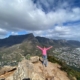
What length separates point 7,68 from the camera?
33656mm

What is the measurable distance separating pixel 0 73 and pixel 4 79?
5.33 meters

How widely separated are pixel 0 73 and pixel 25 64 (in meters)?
9.46

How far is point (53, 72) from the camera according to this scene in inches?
1212

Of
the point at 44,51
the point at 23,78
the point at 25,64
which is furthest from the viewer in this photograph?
the point at 44,51

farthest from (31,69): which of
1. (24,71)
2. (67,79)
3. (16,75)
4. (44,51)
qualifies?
(67,79)

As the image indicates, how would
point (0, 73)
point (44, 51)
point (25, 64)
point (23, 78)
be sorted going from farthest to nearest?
point (0, 73)
point (44, 51)
point (25, 64)
point (23, 78)

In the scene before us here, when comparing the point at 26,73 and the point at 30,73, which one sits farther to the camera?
the point at 30,73

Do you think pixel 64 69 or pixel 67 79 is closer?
pixel 67 79

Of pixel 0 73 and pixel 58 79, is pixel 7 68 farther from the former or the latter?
pixel 58 79

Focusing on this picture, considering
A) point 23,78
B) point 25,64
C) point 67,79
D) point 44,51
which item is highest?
point 44,51

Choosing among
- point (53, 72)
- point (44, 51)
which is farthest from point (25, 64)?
point (53, 72)

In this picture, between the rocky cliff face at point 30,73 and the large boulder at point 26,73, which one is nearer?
the large boulder at point 26,73

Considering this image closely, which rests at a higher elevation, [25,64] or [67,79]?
[25,64]

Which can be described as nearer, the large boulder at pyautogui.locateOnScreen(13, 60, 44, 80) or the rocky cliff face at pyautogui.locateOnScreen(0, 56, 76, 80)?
the large boulder at pyautogui.locateOnScreen(13, 60, 44, 80)
